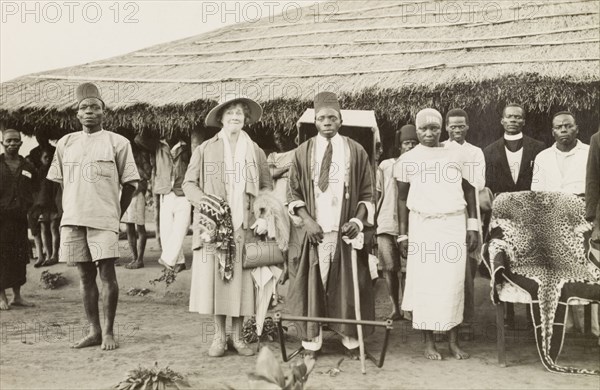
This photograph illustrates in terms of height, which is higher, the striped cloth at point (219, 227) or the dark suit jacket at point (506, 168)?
the dark suit jacket at point (506, 168)

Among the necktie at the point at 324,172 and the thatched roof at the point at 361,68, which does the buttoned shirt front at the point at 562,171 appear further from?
the necktie at the point at 324,172

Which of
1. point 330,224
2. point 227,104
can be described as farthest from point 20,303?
point 330,224

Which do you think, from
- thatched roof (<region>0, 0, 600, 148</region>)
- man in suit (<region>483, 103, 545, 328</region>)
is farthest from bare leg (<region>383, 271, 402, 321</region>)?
thatched roof (<region>0, 0, 600, 148</region>)

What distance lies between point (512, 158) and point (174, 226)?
4234mm

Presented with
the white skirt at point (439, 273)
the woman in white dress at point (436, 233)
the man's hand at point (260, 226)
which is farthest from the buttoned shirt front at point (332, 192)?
the white skirt at point (439, 273)

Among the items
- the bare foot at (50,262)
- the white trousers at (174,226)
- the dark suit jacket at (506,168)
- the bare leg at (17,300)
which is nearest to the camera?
the dark suit jacket at (506,168)

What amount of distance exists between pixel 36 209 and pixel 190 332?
13.0ft

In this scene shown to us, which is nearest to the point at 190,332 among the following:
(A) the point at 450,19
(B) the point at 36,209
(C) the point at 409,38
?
(B) the point at 36,209

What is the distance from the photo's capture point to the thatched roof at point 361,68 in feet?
23.2

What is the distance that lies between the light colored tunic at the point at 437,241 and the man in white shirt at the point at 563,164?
1.11 metres

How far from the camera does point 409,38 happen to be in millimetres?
8672

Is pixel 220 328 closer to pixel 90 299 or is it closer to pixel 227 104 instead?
pixel 90 299

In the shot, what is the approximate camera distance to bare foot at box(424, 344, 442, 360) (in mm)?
5121

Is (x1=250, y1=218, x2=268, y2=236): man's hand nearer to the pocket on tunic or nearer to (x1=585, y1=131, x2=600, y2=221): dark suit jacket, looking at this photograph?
the pocket on tunic
